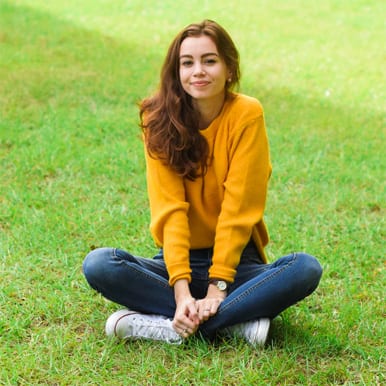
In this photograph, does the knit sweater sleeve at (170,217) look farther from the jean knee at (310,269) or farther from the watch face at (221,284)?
the jean knee at (310,269)

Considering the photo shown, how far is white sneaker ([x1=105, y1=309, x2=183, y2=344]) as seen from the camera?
2.72m

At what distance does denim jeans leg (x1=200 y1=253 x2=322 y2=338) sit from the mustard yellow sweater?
0.09m

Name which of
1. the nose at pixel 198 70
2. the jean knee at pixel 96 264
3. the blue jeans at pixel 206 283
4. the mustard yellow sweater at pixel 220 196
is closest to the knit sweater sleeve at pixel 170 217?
the mustard yellow sweater at pixel 220 196

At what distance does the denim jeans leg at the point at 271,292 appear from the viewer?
8.65ft

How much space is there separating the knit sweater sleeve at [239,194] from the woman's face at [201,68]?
0.55 feet

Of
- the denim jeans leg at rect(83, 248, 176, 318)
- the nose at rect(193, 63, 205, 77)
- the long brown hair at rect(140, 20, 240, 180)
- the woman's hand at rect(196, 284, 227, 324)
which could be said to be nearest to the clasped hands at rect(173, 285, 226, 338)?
the woman's hand at rect(196, 284, 227, 324)

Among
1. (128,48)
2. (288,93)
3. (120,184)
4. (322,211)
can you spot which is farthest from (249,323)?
(128,48)

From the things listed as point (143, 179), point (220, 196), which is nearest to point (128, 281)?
point (220, 196)

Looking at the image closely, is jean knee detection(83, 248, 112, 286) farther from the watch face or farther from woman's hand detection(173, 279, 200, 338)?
the watch face

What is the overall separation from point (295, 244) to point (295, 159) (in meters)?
1.23

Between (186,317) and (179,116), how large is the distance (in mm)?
714

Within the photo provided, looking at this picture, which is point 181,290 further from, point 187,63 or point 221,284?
point 187,63

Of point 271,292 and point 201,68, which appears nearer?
point 271,292

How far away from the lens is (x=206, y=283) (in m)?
2.84
